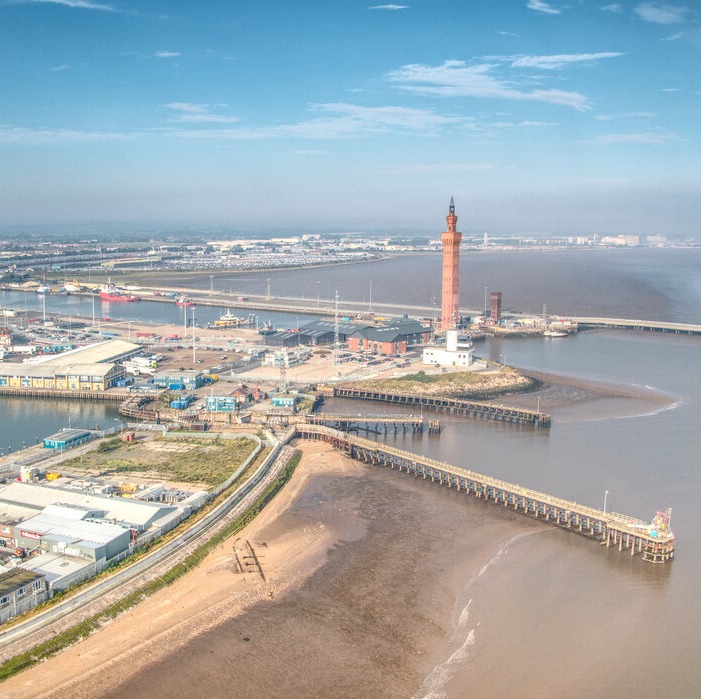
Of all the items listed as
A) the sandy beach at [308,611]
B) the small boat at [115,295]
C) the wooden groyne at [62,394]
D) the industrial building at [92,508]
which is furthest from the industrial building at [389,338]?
the small boat at [115,295]

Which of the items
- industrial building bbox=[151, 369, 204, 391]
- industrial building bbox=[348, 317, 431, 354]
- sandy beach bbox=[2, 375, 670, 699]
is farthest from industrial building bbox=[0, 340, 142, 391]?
sandy beach bbox=[2, 375, 670, 699]

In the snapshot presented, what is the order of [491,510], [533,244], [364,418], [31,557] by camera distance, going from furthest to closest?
[533,244] → [364,418] → [491,510] → [31,557]

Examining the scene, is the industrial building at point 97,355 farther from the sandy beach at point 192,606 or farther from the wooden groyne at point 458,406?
the sandy beach at point 192,606

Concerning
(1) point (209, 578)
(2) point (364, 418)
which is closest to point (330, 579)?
(1) point (209, 578)

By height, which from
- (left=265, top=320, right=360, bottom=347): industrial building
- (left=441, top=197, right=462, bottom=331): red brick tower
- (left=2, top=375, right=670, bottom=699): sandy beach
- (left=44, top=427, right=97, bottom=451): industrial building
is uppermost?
(left=441, top=197, right=462, bottom=331): red brick tower

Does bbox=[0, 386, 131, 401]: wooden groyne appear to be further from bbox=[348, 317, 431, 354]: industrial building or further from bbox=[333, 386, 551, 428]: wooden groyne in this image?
bbox=[348, 317, 431, 354]: industrial building

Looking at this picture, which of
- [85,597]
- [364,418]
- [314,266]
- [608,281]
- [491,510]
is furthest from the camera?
[314,266]

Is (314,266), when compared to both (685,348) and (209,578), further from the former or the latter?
(209,578)
